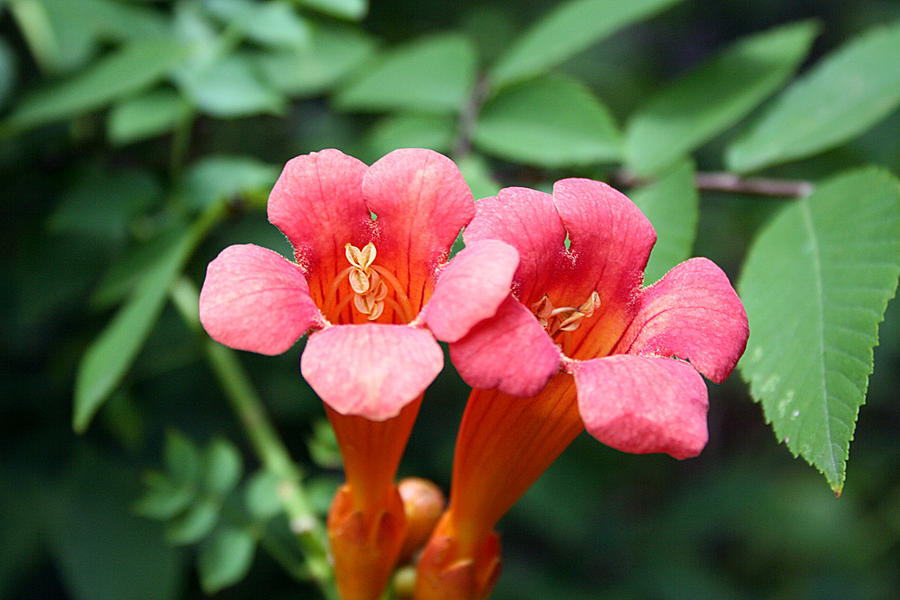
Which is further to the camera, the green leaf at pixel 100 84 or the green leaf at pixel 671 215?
the green leaf at pixel 100 84

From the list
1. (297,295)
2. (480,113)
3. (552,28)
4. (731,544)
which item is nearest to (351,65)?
(480,113)

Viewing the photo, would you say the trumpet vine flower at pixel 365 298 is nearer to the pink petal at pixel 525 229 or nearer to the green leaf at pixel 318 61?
the pink petal at pixel 525 229

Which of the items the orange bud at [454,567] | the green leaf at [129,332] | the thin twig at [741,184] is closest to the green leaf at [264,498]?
the green leaf at [129,332]

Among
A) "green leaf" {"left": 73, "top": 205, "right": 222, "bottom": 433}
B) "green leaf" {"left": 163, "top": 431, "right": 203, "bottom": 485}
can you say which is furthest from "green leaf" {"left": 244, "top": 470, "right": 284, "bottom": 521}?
"green leaf" {"left": 73, "top": 205, "right": 222, "bottom": 433}

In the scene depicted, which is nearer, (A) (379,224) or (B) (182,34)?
(A) (379,224)

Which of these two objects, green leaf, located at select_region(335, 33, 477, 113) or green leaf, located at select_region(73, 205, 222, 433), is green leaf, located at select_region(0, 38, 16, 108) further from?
green leaf, located at select_region(335, 33, 477, 113)

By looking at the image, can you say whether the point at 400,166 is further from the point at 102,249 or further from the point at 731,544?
the point at 731,544

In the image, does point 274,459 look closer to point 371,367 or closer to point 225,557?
point 225,557
